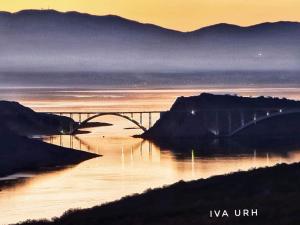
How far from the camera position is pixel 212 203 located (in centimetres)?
5356

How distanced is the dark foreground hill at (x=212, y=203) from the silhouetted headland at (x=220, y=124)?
9720cm

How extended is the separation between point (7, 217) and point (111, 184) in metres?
24.4

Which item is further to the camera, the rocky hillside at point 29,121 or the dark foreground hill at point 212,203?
the rocky hillside at point 29,121

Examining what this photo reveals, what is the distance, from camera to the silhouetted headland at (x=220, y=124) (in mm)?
169500

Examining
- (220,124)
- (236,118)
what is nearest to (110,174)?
(220,124)

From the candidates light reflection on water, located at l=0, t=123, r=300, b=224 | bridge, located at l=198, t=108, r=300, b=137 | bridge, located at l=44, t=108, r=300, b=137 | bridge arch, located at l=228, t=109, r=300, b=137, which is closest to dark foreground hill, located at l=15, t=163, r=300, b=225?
light reflection on water, located at l=0, t=123, r=300, b=224

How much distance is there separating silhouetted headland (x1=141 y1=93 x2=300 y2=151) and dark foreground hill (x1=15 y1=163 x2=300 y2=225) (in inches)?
3827

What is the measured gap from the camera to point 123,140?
162500 millimetres

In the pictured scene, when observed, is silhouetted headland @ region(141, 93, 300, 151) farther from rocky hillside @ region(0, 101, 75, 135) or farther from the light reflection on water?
rocky hillside @ region(0, 101, 75, 135)

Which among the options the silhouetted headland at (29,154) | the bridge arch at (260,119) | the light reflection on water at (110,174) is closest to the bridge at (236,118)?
the bridge arch at (260,119)

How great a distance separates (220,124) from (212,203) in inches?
4857

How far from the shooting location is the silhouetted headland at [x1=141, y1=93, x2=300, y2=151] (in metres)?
170

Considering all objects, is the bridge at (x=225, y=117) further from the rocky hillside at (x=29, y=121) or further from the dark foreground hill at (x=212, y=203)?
the dark foreground hill at (x=212, y=203)

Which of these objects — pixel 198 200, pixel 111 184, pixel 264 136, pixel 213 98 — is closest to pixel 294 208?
pixel 198 200
